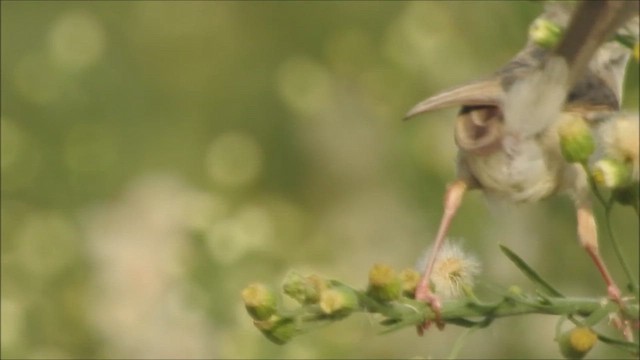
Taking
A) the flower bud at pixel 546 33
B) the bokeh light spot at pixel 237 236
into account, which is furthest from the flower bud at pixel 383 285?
the bokeh light spot at pixel 237 236

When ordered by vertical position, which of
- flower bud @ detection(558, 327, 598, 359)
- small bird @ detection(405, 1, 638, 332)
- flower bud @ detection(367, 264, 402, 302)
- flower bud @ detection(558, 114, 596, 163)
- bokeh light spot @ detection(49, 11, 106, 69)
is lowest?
flower bud @ detection(558, 327, 598, 359)

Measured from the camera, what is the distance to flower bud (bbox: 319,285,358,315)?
1.39m

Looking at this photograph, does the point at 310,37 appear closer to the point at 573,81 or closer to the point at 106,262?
the point at 106,262

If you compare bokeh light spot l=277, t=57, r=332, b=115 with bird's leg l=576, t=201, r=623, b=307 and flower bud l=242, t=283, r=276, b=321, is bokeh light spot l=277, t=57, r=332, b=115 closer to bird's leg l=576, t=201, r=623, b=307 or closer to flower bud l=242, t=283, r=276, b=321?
bird's leg l=576, t=201, r=623, b=307

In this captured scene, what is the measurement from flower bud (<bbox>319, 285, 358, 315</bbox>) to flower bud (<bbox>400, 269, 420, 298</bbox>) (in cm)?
9

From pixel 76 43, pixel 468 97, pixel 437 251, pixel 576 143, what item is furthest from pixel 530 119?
pixel 76 43

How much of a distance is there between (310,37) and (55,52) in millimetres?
790

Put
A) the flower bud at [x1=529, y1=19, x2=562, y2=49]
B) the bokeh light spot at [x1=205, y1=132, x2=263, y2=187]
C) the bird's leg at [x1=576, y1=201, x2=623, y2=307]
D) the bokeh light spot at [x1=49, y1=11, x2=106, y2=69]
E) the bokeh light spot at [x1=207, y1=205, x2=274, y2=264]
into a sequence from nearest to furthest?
the flower bud at [x1=529, y1=19, x2=562, y2=49]
the bird's leg at [x1=576, y1=201, x2=623, y2=307]
the bokeh light spot at [x1=207, y1=205, x2=274, y2=264]
the bokeh light spot at [x1=205, y1=132, x2=263, y2=187]
the bokeh light spot at [x1=49, y1=11, x2=106, y2=69]

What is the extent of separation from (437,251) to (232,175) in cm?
85

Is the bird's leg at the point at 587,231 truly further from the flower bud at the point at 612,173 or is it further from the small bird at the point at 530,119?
the flower bud at the point at 612,173

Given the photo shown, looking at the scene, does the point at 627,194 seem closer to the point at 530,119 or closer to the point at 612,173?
the point at 612,173

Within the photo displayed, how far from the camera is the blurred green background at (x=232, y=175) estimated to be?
2.34 meters

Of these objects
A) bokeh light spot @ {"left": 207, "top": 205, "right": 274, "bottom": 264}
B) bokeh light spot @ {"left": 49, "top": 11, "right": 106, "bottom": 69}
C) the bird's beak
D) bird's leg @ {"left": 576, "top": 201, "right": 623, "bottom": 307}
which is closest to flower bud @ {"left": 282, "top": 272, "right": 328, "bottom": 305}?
the bird's beak

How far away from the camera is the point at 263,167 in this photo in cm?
319
